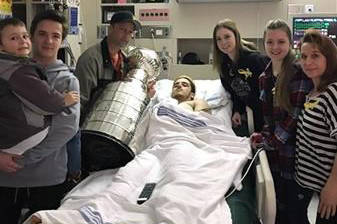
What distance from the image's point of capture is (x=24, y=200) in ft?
6.10

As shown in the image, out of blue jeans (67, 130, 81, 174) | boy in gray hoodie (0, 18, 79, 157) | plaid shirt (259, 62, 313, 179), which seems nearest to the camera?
boy in gray hoodie (0, 18, 79, 157)

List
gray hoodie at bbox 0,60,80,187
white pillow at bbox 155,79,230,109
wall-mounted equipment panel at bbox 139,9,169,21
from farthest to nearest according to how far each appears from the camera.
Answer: wall-mounted equipment panel at bbox 139,9,169,21
white pillow at bbox 155,79,230,109
gray hoodie at bbox 0,60,80,187

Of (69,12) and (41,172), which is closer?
(41,172)

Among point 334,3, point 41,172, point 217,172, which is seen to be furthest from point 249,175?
point 334,3

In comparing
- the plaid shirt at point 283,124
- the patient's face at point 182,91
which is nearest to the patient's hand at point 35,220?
the plaid shirt at point 283,124

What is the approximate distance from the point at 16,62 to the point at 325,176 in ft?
4.75

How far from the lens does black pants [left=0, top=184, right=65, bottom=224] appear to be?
1.82 meters

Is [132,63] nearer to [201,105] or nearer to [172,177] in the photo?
[201,105]

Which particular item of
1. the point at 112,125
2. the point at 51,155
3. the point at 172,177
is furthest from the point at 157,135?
the point at 51,155

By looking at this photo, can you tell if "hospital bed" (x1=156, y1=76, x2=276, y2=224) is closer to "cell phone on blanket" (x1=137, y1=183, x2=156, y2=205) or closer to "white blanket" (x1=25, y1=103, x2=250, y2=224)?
"white blanket" (x1=25, y1=103, x2=250, y2=224)

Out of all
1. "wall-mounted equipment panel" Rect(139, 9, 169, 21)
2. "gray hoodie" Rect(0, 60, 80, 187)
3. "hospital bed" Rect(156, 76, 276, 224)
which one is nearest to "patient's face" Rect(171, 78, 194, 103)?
"hospital bed" Rect(156, 76, 276, 224)

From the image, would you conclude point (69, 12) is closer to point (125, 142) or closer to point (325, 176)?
point (125, 142)

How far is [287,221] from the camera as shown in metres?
2.12

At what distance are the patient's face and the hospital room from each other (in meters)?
0.13
